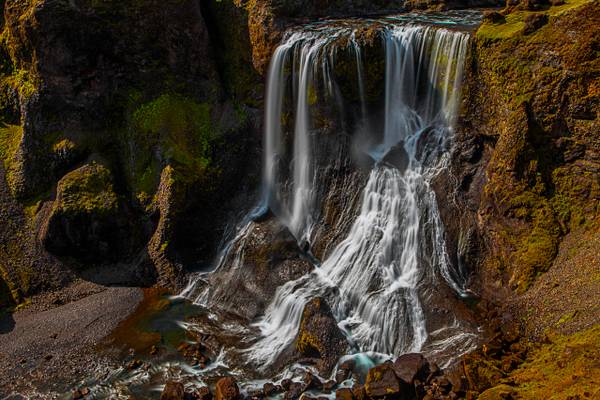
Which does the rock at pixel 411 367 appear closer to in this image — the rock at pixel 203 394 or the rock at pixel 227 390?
the rock at pixel 227 390

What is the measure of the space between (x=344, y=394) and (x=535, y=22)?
1311 cm

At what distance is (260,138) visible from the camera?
2225 cm

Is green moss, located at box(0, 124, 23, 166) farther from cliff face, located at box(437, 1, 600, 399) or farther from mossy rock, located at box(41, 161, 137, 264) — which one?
cliff face, located at box(437, 1, 600, 399)

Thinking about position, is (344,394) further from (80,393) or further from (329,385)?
(80,393)

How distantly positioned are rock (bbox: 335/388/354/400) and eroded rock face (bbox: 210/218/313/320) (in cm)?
508

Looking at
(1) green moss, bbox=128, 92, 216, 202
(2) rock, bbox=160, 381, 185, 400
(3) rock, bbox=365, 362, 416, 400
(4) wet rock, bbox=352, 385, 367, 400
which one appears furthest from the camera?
(1) green moss, bbox=128, 92, 216, 202

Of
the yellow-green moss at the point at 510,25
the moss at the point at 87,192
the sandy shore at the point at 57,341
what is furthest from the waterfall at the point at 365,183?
the moss at the point at 87,192

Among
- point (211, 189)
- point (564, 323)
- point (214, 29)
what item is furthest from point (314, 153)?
point (564, 323)

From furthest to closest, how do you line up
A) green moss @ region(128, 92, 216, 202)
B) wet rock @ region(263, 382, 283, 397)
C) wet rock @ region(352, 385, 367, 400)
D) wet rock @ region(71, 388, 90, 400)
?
green moss @ region(128, 92, 216, 202), wet rock @ region(71, 388, 90, 400), wet rock @ region(263, 382, 283, 397), wet rock @ region(352, 385, 367, 400)

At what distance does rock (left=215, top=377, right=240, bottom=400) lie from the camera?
13709mm

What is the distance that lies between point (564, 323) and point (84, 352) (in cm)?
1462

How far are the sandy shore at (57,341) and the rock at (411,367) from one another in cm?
919

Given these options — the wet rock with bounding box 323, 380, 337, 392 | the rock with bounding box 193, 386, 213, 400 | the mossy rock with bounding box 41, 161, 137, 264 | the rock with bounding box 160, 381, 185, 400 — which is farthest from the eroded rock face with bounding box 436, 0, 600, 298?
the mossy rock with bounding box 41, 161, 137, 264

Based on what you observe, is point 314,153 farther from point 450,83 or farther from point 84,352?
point 84,352
